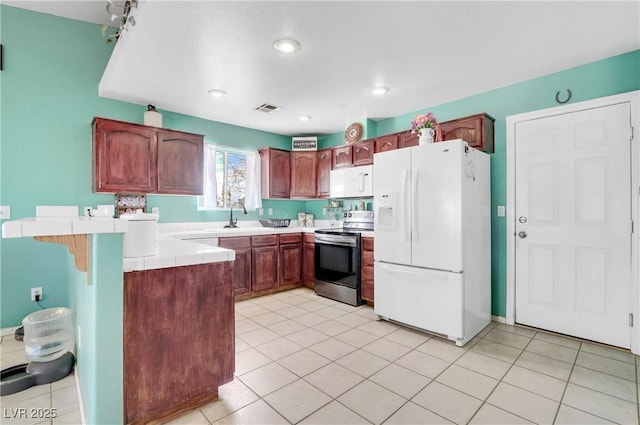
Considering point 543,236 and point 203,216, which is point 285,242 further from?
point 543,236

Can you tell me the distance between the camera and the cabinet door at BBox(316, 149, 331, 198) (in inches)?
185

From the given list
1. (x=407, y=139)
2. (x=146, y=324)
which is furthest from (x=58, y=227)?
(x=407, y=139)

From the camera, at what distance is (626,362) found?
2303 mm

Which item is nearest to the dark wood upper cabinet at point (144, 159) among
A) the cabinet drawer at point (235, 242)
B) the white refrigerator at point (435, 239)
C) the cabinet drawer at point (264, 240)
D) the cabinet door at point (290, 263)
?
the cabinet drawer at point (235, 242)

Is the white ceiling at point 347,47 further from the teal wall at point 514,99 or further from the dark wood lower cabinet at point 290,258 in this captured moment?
the dark wood lower cabinet at point 290,258

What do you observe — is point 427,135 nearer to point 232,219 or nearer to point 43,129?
point 232,219

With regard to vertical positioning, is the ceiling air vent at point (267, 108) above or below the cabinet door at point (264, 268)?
above

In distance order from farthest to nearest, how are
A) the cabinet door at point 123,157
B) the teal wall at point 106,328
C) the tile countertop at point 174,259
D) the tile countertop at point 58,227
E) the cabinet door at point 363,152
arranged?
the cabinet door at point 363,152 < the cabinet door at point 123,157 < the tile countertop at point 174,259 < the teal wall at point 106,328 < the tile countertop at point 58,227

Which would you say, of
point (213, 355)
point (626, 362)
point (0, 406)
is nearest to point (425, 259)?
point (626, 362)

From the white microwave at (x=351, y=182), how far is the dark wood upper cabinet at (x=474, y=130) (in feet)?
3.70

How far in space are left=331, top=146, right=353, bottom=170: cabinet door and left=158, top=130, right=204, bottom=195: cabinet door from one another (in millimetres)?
1896

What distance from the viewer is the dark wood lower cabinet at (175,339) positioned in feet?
4.99

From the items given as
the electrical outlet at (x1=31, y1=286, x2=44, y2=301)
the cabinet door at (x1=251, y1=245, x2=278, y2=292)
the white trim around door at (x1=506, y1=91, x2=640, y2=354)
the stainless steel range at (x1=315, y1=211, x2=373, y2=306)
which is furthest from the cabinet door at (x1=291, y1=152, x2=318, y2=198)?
the electrical outlet at (x1=31, y1=286, x2=44, y2=301)

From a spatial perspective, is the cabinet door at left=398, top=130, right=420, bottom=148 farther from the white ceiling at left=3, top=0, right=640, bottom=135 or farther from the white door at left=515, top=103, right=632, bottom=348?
the white door at left=515, top=103, right=632, bottom=348
